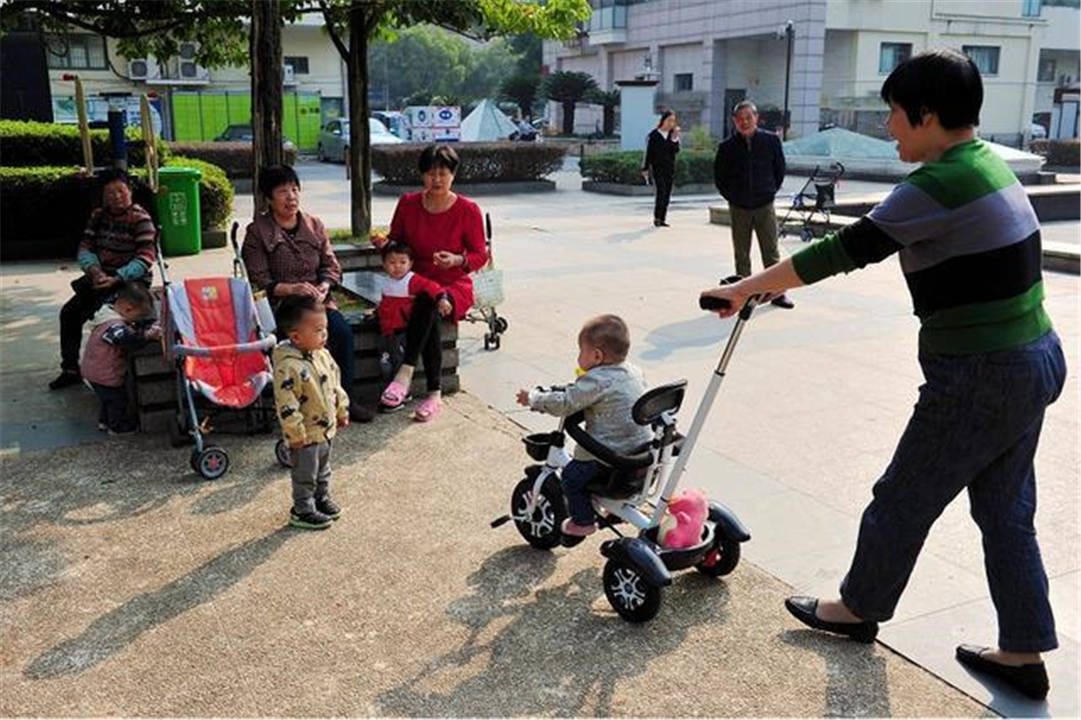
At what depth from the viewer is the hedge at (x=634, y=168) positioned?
21.9 metres

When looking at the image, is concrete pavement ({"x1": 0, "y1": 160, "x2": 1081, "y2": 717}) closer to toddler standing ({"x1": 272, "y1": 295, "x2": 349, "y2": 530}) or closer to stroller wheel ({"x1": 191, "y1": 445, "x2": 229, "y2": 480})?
stroller wheel ({"x1": 191, "y1": 445, "x2": 229, "y2": 480})

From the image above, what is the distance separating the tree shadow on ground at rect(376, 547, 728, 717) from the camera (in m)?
3.12

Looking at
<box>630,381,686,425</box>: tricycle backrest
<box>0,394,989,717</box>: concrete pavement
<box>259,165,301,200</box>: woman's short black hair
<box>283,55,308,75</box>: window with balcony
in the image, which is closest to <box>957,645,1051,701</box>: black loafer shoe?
<box>0,394,989,717</box>: concrete pavement

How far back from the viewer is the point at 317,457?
14.5 feet

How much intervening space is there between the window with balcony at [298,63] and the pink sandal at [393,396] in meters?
43.4

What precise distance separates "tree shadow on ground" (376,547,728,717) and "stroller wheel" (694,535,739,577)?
49mm

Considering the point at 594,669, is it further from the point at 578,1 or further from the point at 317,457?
the point at 578,1

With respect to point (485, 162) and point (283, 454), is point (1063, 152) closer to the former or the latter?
point (485, 162)

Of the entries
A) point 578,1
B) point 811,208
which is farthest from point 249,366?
point 811,208

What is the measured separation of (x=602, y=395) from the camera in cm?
370

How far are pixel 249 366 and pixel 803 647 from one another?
335cm

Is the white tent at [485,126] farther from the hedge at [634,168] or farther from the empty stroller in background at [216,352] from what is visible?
the empty stroller in background at [216,352]

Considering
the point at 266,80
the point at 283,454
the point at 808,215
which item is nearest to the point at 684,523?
the point at 283,454

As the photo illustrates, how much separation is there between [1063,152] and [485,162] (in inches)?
878
